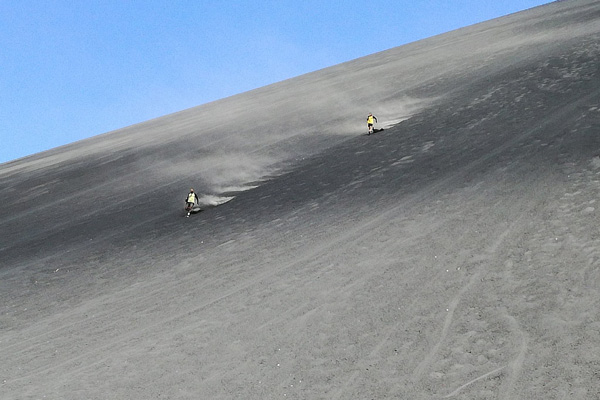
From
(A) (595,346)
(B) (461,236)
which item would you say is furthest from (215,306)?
(A) (595,346)

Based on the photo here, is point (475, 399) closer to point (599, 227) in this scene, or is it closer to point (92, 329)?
point (599, 227)

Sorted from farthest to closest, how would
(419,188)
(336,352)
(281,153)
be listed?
1. (281,153)
2. (419,188)
3. (336,352)

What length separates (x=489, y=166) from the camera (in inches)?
725

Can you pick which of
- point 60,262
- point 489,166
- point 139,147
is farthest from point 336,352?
point 139,147

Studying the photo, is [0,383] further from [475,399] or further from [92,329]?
[475,399]

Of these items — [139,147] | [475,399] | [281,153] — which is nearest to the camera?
[475,399]

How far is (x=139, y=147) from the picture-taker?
134 ft

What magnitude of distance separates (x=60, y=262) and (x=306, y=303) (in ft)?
33.4

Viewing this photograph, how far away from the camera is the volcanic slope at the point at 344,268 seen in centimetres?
966

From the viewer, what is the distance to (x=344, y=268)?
13.7 meters

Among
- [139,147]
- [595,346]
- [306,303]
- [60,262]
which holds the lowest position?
[595,346]

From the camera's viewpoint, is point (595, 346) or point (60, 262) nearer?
point (595, 346)

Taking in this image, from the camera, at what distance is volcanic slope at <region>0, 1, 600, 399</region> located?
966cm

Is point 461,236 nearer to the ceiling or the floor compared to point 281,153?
nearer to the floor
